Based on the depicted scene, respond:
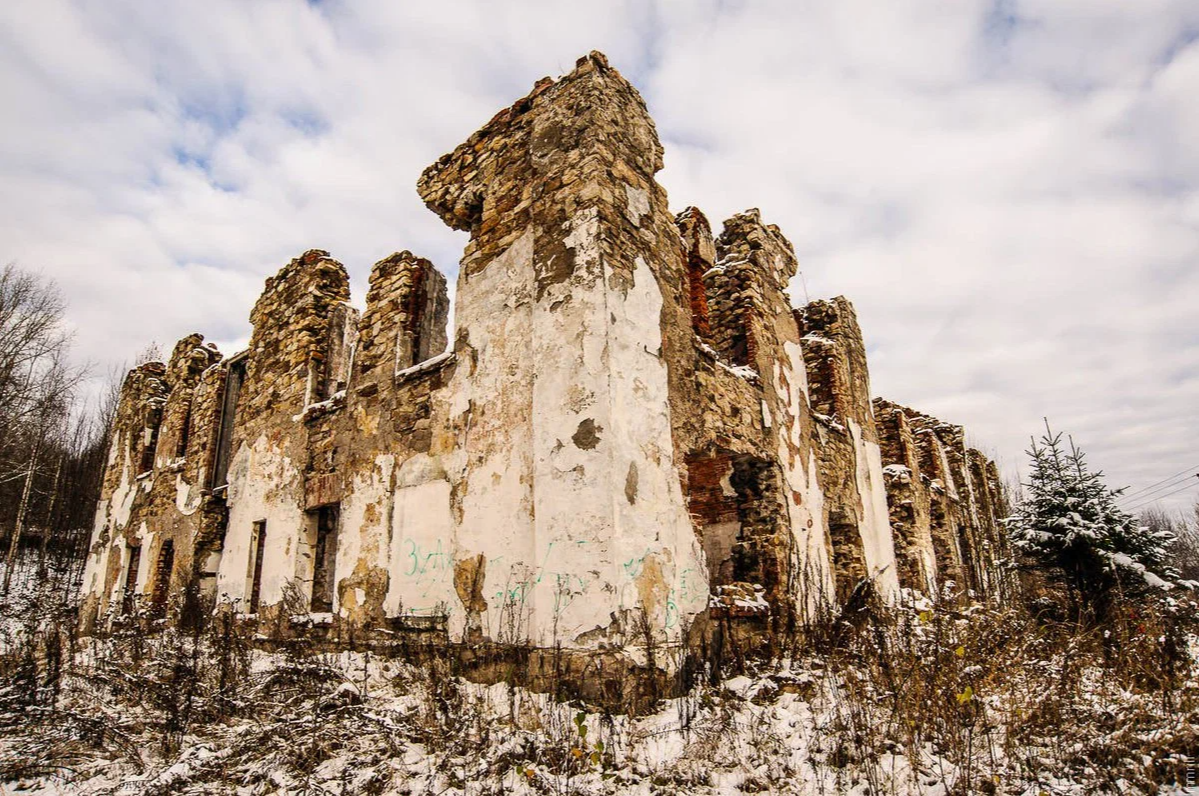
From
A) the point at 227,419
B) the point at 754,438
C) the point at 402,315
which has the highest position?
the point at 402,315

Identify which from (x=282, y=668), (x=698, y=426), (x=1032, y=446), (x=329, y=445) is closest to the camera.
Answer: (x=282, y=668)

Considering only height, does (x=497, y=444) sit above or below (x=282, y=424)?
below

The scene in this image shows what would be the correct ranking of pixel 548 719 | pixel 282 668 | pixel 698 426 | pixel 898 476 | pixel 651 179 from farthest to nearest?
pixel 898 476, pixel 651 179, pixel 698 426, pixel 282 668, pixel 548 719

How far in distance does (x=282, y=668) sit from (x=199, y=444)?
7.21 metres

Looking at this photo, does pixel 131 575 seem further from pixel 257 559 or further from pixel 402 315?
pixel 402 315

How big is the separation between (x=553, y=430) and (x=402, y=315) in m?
3.28

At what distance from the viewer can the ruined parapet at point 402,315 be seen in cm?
739

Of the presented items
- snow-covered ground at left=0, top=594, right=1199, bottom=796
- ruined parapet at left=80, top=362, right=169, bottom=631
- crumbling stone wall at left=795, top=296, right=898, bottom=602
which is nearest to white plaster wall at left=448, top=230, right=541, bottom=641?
snow-covered ground at left=0, top=594, right=1199, bottom=796

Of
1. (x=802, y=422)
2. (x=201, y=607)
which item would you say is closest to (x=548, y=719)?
(x=802, y=422)

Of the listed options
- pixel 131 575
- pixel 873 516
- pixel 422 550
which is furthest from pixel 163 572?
pixel 873 516

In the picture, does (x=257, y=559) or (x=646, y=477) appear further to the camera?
(x=257, y=559)

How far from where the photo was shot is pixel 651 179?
21.5 ft

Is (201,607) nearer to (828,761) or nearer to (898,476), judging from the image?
(828,761)

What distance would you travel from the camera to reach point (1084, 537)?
877 cm
